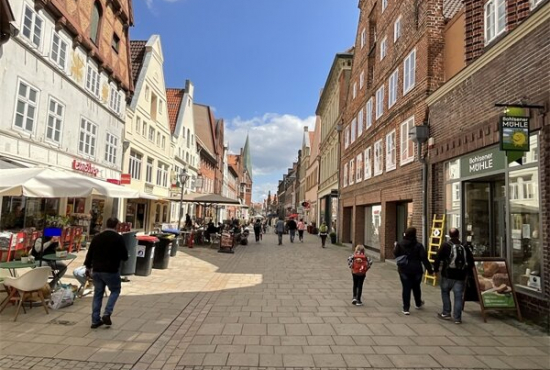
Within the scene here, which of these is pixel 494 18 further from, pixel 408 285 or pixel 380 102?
pixel 380 102

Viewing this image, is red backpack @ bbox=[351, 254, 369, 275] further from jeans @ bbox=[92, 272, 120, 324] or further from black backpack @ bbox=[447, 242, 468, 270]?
jeans @ bbox=[92, 272, 120, 324]

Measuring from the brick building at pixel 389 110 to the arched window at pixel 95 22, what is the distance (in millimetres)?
12995

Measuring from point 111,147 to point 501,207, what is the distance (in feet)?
Result: 59.7

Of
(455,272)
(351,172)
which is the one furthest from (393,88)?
(455,272)

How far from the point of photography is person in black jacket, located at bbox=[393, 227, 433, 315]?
727 centimetres

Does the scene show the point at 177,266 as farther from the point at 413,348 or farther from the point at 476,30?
the point at 476,30

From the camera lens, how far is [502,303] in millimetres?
6824

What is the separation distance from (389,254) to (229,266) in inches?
253

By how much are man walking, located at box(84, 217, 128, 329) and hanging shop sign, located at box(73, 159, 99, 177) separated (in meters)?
11.8

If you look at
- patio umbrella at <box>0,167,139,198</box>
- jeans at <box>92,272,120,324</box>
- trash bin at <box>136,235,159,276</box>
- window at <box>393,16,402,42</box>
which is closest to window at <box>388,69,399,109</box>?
window at <box>393,16,402,42</box>

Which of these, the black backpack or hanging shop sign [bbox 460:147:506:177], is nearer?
the black backpack

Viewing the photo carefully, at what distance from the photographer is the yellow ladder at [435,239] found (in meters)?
10.4

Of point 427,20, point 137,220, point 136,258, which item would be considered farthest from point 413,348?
point 137,220

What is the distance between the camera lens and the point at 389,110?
1563 cm
